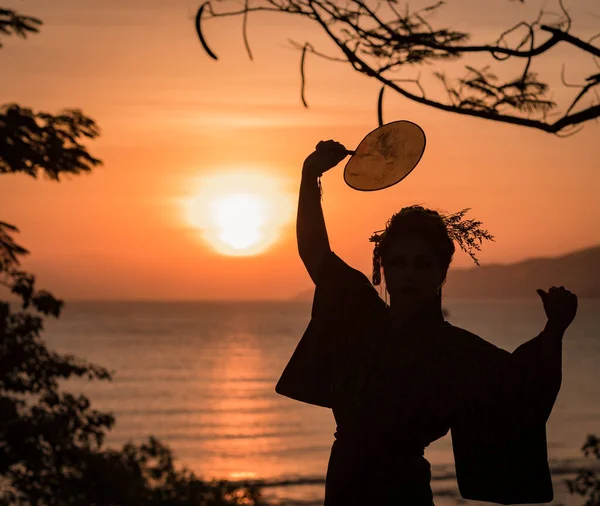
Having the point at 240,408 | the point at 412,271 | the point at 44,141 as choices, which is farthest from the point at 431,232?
the point at 240,408

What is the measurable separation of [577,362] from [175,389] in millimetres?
41414

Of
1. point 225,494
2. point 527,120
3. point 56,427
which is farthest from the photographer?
point 225,494

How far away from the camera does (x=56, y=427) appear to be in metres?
12.5

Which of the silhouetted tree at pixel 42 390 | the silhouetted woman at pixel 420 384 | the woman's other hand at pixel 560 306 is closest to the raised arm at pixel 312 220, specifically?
the silhouetted woman at pixel 420 384

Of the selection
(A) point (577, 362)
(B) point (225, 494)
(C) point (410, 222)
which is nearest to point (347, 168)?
(C) point (410, 222)

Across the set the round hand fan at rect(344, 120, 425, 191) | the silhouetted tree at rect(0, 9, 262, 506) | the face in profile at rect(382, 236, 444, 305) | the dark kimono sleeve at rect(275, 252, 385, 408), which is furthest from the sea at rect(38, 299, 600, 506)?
the face in profile at rect(382, 236, 444, 305)

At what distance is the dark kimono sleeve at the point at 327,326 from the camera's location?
3441mm

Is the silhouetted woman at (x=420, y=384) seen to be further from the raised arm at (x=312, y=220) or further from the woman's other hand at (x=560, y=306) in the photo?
the raised arm at (x=312, y=220)

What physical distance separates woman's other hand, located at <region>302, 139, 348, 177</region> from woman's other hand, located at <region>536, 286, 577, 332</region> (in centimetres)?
93

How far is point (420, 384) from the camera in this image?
3168 mm

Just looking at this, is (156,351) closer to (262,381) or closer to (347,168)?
(262,381)

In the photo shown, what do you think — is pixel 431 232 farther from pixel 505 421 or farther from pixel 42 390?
pixel 42 390

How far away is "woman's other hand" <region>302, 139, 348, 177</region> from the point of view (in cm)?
351

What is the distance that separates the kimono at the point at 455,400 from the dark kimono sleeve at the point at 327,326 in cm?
7
